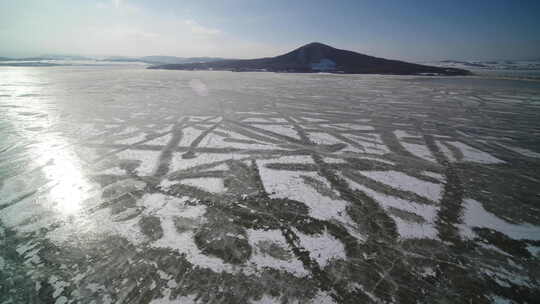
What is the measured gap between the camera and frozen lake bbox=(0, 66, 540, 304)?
1592mm

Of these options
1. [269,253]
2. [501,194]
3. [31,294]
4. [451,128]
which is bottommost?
[31,294]

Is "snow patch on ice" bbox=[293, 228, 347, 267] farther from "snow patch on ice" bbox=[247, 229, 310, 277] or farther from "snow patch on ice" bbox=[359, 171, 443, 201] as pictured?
"snow patch on ice" bbox=[359, 171, 443, 201]

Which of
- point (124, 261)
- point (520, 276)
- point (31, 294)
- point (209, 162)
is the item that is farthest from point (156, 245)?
point (520, 276)

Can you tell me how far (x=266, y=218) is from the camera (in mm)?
2268

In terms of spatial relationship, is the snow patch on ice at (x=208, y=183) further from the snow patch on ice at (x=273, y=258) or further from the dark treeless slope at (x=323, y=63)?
the dark treeless slope at (x=323, y=63)

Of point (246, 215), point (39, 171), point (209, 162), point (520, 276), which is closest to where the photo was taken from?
point (520, 276)

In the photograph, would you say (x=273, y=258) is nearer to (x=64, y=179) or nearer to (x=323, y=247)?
(x=323, y=247)

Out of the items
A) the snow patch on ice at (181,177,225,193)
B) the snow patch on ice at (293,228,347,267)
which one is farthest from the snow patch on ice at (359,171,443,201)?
the snow patch on ice at (181,177,225,193)

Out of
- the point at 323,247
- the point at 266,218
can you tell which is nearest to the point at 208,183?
the point at 266,218

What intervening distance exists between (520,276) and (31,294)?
137 inches

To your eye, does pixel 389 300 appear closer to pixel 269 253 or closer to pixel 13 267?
pixel 269 253

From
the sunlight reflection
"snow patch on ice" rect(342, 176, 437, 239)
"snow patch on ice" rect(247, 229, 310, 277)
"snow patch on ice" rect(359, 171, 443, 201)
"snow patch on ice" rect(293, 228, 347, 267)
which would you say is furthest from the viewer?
"snow patch on ice" rect(359, 171, 443, 201)

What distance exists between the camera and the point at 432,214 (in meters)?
2.36

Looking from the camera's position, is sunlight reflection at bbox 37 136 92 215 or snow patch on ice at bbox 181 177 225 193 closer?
sunlight reflection at bbox 37 136 92 215
